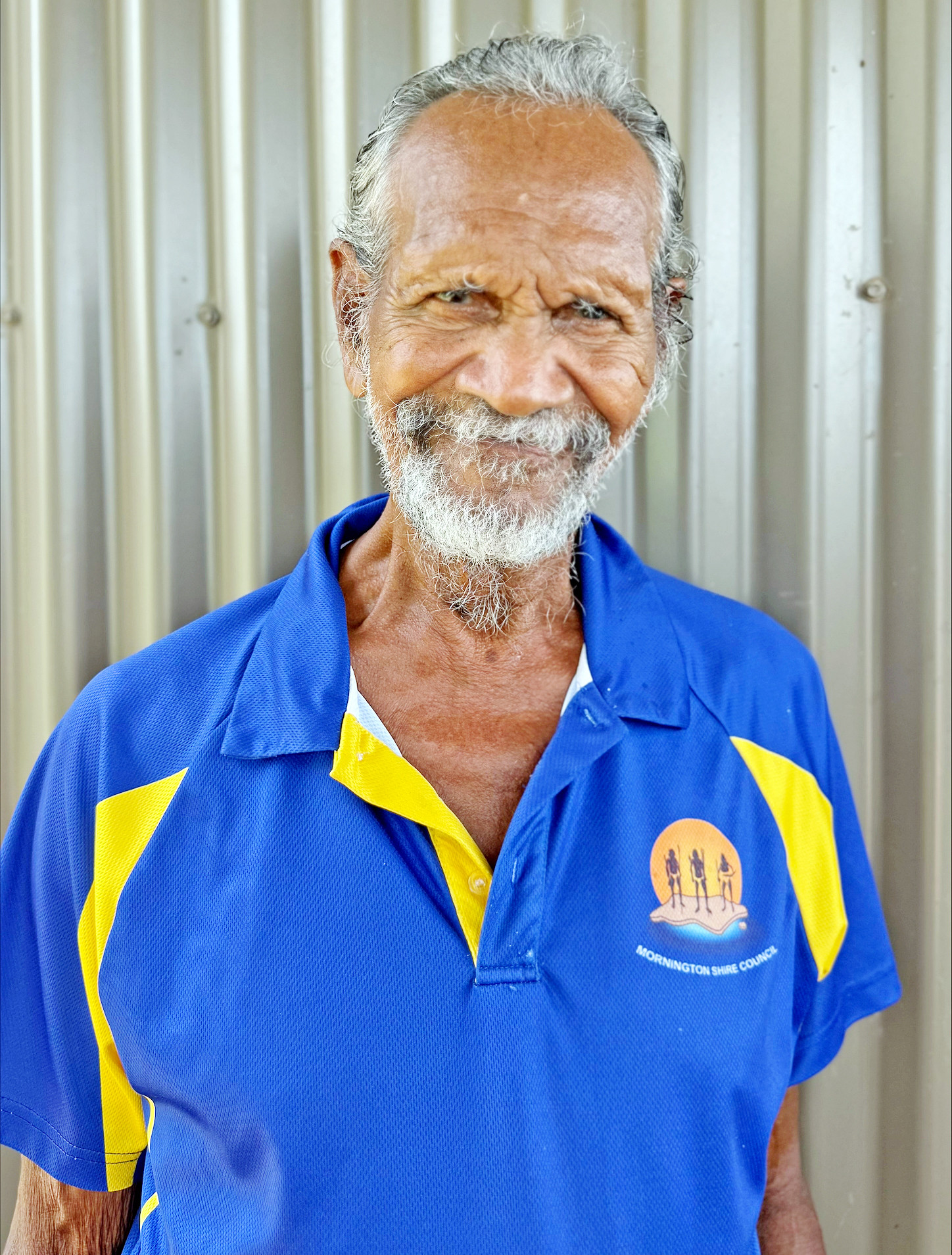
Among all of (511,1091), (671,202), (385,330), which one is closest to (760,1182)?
(511,1091)

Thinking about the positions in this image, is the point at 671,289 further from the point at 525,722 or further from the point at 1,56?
the point at 1,56

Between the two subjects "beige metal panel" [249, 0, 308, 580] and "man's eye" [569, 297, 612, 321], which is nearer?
"man's eye" [569, 297, 612, 321]

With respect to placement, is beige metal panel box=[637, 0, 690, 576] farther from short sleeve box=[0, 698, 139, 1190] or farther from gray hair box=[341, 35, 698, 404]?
short sleeve box=[0, 698, 139, 1190]

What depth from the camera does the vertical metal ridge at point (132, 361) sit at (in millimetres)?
1649

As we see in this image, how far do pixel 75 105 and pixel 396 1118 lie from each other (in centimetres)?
170

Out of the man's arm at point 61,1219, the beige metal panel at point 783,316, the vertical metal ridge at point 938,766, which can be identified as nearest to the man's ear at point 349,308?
the beige metal panel at point 783,316

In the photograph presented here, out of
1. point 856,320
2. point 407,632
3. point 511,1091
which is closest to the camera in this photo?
point 511,1091

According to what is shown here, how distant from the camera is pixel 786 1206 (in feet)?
4.92

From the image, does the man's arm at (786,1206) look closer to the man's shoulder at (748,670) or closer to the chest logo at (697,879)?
the chest logo at (697,879)

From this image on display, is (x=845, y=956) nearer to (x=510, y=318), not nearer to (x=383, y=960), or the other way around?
(x=383, y=960)

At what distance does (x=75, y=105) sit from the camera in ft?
5.47

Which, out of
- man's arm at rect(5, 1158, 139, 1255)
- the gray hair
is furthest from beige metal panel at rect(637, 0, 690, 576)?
man's arm at rect(5, 1158, 139, 1255)

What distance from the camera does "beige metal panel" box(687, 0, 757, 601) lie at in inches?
63.7

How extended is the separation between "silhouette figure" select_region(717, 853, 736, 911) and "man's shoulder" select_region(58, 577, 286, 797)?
0.69m
